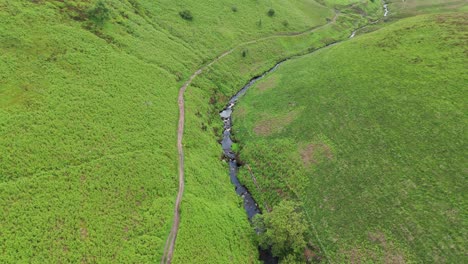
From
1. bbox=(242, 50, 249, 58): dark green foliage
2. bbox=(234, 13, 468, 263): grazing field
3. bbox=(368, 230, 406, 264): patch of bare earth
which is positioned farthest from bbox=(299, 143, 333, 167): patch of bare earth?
bbox=(242, 50, 249, 58): dark green foliage

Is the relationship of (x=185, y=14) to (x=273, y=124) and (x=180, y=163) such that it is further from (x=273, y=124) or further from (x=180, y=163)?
(x=180, y=163)

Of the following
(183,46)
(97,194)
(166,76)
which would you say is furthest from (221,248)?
(183,46)

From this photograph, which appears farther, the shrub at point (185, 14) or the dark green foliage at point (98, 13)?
the shrub at point (185, 14)

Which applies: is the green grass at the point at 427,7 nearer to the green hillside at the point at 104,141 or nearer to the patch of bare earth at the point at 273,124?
the patch of bare earth at the point at 273,124

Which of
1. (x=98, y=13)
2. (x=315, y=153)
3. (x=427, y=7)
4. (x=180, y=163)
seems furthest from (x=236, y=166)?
(x=427, y=7)

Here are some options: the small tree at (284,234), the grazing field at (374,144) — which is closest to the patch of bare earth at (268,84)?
the grazing field at (374,144)
